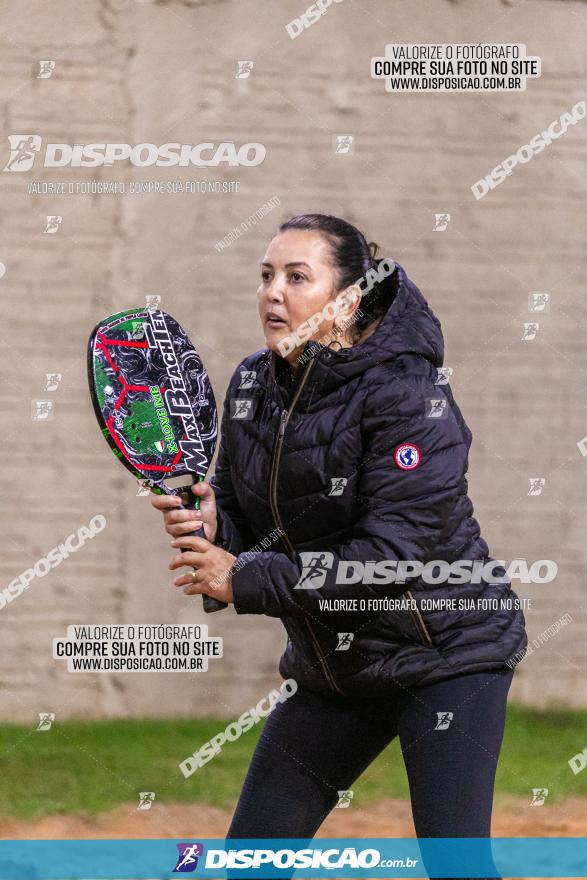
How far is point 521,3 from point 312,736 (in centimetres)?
375

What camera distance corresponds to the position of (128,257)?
542 centimetres

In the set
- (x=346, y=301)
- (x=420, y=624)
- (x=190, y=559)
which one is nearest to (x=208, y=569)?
(x=190, y=559)

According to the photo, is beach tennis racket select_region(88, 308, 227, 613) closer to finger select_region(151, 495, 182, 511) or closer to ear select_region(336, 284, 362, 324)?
finger select_region(151, 495, 182, 511)

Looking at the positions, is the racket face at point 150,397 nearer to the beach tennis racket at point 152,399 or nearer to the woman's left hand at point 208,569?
the beach tennis racket at point 152,399

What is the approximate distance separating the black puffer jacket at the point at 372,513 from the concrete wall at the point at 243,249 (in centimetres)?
255

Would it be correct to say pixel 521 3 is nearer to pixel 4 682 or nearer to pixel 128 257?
pixel 128 257

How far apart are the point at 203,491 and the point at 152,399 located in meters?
0.31

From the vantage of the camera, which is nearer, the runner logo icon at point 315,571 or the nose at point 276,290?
the runner logo icon at point 315,571

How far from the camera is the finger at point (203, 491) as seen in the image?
286 centimetres

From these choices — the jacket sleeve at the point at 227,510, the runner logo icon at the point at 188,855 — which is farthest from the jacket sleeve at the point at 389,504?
the runner logo icon at the point at 188,855

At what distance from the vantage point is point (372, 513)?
2.62 metres

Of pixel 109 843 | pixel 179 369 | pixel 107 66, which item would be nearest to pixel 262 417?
pixel 179 369

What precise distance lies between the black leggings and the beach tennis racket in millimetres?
385

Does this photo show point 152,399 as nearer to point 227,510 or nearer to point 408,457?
point 227,510
